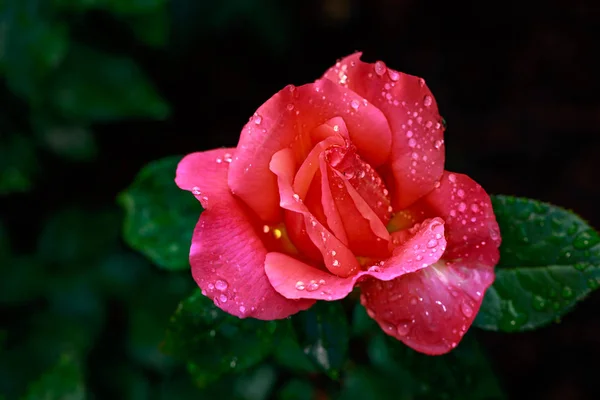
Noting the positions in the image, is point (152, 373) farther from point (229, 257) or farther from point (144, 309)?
point (229, 257)

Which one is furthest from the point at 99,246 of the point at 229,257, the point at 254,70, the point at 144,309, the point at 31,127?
the point at 229,257

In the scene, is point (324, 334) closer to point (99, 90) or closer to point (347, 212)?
point (347, 212)

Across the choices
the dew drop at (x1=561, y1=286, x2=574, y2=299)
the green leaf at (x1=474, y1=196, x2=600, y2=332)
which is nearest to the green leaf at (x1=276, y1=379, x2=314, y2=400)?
the green leaf at (x1=474, y1=196, x2=600, y2=332)

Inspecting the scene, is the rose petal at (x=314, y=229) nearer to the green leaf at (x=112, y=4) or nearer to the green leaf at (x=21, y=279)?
the green leaf at (x=112, y=4)

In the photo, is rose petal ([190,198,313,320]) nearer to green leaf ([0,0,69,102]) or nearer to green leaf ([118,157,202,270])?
green leaf ([118,157,202,270])

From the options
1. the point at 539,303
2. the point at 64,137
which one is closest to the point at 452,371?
the point at 539,303

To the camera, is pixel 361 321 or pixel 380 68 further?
pixel 361 321
